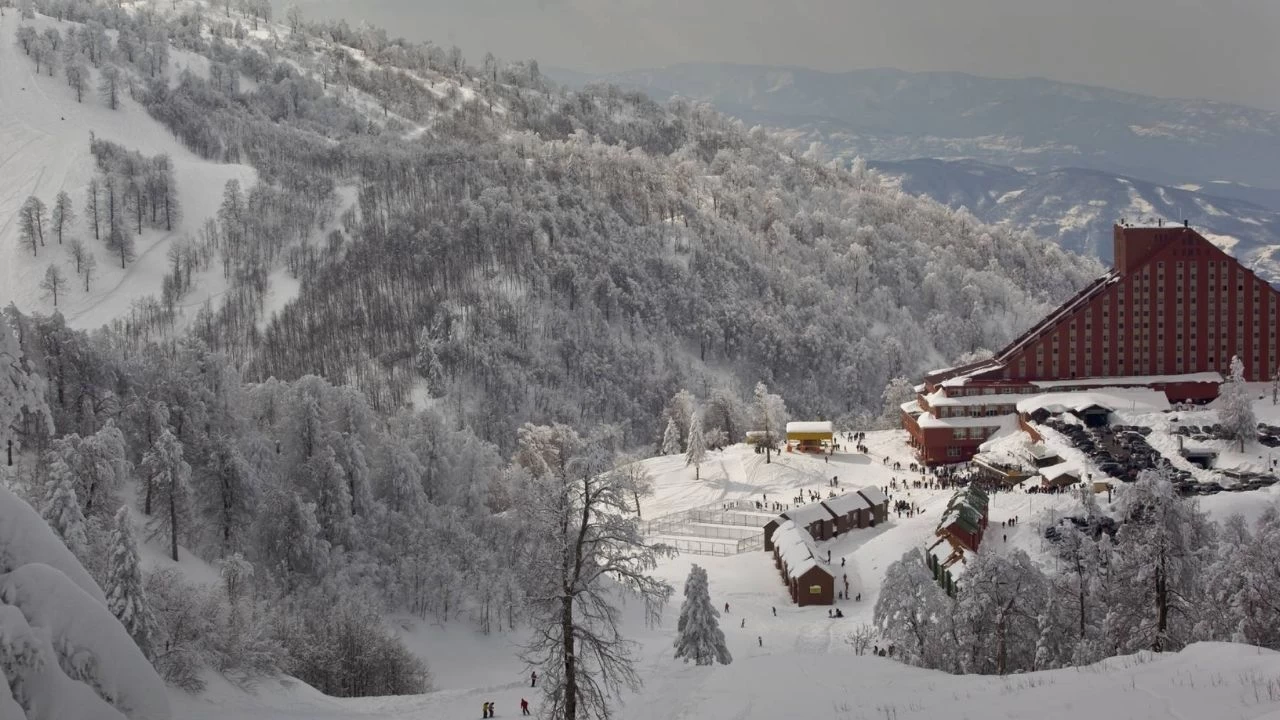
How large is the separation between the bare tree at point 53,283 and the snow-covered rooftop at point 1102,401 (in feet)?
332

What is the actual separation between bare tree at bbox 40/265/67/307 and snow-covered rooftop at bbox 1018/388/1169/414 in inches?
3985

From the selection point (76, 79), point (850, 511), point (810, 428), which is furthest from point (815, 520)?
point (76, 79)

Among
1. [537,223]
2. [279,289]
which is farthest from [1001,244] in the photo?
[279,289]

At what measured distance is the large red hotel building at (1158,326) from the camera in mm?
93062

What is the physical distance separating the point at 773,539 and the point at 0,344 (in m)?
51.0

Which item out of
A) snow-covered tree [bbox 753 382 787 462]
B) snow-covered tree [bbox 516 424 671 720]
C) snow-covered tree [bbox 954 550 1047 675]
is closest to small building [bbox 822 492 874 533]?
snow-covered tree [bbox 753 382 787 462]

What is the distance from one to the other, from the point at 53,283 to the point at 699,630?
334ft

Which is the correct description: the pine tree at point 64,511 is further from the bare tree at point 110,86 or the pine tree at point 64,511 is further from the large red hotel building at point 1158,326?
the bare tree at point 110,86

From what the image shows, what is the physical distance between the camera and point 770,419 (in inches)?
3750

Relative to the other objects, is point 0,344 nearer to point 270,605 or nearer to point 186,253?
point 270,605

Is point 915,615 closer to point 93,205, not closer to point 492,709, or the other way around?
point 492,709

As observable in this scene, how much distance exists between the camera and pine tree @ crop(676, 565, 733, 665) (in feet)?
135

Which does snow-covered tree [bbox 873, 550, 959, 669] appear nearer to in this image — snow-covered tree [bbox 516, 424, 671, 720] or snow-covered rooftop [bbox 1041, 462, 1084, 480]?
snow-covered tree [bbox 516, 424, 671, 720]

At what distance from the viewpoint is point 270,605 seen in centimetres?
4503
